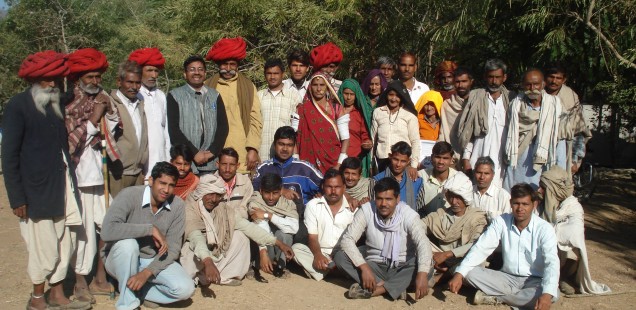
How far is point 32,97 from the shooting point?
4.61 m

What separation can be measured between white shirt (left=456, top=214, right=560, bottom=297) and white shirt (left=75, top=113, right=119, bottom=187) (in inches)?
116

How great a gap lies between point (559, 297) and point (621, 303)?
514 mm

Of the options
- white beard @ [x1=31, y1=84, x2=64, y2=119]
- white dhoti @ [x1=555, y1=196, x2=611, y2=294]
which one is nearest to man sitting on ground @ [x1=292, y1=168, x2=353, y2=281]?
white dhoti @ [x1=555, y1=196, x2=611, y2=294]

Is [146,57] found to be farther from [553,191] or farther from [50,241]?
[553,191]

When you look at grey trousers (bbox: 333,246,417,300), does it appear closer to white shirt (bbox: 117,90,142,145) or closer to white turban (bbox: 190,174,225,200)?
white turban (bbox: 190,174,225,200)

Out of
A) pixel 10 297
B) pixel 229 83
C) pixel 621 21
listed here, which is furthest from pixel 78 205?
pixel 621 21

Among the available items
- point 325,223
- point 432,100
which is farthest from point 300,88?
point 325,223

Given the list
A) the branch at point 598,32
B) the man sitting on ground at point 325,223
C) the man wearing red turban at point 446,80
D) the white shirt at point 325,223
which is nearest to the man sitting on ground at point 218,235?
the man sitting on ground at point 325,223

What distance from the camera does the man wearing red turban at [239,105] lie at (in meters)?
6.34

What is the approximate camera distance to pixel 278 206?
6.04 meters

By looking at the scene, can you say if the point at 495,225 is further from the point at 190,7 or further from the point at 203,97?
the point at 190,7

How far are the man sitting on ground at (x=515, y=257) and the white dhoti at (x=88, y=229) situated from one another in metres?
2.80

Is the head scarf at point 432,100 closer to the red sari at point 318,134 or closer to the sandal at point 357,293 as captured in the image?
the red sari at point 318,134

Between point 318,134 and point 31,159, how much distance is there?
→ 276 centimetres
